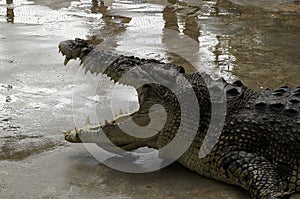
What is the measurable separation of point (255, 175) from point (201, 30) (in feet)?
17.3

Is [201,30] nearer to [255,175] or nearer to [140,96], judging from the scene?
[140,96]

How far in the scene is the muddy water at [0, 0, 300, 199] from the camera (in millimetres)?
3309

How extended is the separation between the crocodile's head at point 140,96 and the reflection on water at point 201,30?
6.51ft

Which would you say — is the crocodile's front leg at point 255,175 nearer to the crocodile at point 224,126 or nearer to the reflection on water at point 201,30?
the crocodile at point 224,126

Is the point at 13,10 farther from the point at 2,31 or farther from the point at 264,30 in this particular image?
the point at 264,30

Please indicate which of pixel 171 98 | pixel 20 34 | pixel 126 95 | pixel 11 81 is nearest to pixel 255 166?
pixel 171 98

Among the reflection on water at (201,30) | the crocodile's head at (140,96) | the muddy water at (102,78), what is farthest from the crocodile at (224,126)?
the reflection on water at (201,30)

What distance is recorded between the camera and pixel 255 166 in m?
3.17

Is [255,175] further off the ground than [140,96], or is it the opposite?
[140,96]

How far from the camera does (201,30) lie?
816cm

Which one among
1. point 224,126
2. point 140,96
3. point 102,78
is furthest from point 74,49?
point 102,78

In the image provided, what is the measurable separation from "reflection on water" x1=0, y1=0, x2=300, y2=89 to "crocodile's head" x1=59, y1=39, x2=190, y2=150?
78.1 inches

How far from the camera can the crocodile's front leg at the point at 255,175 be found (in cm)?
301

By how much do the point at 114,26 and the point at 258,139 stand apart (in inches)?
216
